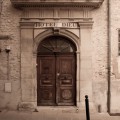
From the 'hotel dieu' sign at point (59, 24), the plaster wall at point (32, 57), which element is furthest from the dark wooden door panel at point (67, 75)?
the 'hotel dieu' sign at point (59, 24)

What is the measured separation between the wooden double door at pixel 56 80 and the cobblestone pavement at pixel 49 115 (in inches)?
24.3

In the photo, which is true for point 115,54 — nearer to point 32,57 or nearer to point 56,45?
point 56,45

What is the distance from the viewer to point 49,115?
10047 millimetres

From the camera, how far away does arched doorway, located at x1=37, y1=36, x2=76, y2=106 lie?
11086 mm

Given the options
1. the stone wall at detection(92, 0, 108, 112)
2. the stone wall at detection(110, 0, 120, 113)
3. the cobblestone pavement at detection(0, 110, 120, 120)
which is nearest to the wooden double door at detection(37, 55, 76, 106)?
the cobblestone pavement at detection(0, 110, 120, 120)

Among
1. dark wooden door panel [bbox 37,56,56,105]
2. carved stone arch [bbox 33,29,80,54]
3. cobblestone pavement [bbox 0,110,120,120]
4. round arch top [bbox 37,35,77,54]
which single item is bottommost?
cobblestone pavement [bbox 0,110,120,120]

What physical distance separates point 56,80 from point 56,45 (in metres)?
1.32

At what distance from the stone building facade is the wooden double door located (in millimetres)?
54

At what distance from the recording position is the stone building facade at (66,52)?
10.8m

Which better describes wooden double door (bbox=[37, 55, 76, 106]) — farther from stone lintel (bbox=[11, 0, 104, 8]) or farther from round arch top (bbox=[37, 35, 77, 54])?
stone lintel (bbox=[11, 0, 104, 8])

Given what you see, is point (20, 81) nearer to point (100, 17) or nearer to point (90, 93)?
point (90, 93)

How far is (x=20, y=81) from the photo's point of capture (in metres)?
10.9

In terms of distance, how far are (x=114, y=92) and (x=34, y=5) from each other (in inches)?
170

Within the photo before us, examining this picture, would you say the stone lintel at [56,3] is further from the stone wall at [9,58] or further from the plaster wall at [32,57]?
the stone wall at [9,58]
